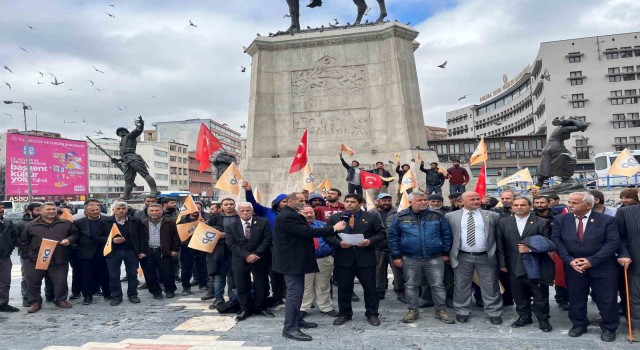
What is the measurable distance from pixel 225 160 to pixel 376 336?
→ 40.5 ft

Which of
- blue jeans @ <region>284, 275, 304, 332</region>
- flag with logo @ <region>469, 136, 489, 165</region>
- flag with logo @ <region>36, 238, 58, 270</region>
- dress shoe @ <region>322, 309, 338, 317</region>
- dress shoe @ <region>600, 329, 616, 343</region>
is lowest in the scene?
dress shoe @ <region>600, 329, 616, 343</region>

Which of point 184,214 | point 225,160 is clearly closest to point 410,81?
point 225,160

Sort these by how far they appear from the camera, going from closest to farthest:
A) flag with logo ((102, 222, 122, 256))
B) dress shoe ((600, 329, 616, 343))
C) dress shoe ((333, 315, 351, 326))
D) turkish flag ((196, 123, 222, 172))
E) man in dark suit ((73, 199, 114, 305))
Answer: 1. dress shoe ((600, 329, 616, 343))
2. dress shoe ((333, 315, 351, 326))
3. flag with logo ((102, 222, 122, 256))
4. man in dark suit ((73, 199, 114, 305))
5. turkish flag ((196, 123, 222, 172))

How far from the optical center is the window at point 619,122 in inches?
2451

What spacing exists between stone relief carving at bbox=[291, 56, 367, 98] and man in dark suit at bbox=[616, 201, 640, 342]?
13.1 m

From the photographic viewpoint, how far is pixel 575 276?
6.20 meters

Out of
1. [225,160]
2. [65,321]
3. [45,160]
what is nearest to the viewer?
[65,321]

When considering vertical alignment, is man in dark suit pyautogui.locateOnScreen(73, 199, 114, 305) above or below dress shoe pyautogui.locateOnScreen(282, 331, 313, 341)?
above

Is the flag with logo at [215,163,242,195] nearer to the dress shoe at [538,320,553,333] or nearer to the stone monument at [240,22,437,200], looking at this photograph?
the dress shoe at [538,320,553,333]

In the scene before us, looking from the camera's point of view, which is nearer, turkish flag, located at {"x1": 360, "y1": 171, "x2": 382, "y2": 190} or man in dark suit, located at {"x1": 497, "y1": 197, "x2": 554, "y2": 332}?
man in dark suit, located at {"x1": 497, "y1": 197, "x2": 554, "y2": 332}

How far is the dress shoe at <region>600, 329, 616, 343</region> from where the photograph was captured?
580 cm

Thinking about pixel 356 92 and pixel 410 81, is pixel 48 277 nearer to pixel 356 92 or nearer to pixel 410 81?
pixel 356 92

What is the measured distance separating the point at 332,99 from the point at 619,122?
2264 inches

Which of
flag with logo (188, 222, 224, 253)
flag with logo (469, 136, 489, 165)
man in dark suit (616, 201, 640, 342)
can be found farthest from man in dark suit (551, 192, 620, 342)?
flag with logo (469, 136, 489, 165)
